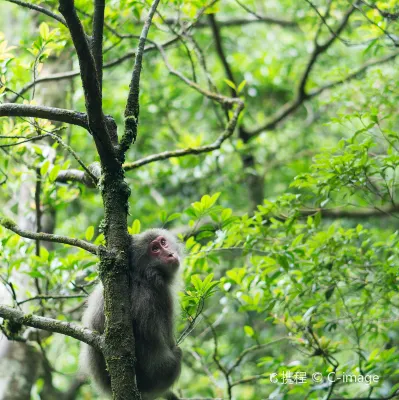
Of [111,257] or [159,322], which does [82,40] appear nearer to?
[111,257]

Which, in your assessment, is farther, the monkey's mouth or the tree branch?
the monkey's mouth

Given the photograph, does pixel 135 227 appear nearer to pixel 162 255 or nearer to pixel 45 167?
pixel 162 255

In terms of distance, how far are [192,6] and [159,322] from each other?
127 inches

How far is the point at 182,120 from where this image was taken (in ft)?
37.9

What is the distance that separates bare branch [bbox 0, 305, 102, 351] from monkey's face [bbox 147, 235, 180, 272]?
1333 mm

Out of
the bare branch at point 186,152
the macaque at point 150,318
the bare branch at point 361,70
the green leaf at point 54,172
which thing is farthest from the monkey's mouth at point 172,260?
the bare branch at point 361,70

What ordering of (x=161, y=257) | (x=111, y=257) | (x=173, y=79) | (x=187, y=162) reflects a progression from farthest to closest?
(x=173, y=79)
(x=187, y=162)
(x=161, y=257)
(x=111, y=257)

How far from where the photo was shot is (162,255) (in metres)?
4.62

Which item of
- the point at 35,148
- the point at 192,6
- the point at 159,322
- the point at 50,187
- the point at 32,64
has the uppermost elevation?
the point at 192,6

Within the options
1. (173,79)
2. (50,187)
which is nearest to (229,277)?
(50,187)

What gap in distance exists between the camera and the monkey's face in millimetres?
4578

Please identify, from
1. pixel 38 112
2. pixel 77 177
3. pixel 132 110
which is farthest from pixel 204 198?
pixel 38 112

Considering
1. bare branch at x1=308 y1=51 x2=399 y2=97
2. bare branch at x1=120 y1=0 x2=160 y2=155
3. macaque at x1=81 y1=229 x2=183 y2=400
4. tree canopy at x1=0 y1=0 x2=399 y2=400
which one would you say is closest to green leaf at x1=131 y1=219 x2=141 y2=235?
tree canopy at x1=0 y1=0 x2=399 y2=400

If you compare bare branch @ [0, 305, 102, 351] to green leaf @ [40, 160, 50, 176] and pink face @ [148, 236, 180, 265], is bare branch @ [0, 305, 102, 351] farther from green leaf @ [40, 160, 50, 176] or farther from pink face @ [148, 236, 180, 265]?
green leaf @ [40, 160, 50, 176]
